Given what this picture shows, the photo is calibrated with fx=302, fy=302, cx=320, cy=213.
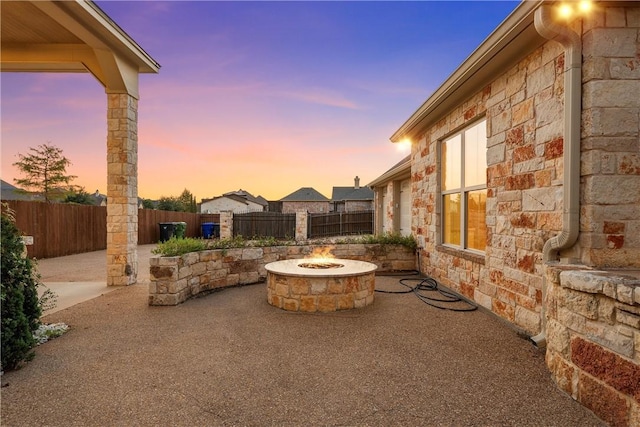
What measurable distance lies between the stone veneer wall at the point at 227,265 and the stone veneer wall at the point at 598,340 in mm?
4454

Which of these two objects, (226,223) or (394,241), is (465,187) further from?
(226,223)

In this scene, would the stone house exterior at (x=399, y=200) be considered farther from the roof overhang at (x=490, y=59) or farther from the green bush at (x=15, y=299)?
the green bush at (x=15, y=299)

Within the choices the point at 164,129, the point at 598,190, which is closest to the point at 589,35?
the point at 598,190

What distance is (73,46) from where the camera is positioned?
595 cm

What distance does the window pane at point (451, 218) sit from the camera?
210 inches

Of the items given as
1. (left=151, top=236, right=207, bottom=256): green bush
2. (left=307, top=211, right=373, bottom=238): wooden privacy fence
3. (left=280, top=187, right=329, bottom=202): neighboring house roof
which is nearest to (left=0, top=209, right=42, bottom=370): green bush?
(left=151, top=236, right=207, bottom=256): green bush

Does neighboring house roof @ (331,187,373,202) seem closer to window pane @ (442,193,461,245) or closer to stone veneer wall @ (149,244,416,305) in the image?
stone veneer wall @ (149,244,416,305)

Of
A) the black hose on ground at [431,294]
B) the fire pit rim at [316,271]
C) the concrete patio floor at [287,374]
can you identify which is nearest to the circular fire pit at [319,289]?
the fire pit rim at [316,271]

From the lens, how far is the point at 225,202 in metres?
31.9

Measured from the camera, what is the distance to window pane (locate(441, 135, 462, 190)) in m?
5.28

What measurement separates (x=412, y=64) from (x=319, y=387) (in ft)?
28.5

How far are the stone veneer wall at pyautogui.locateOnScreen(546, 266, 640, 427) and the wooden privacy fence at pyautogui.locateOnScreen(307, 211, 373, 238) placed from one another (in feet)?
52.5

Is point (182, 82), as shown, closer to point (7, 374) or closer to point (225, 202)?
point (7, 374)

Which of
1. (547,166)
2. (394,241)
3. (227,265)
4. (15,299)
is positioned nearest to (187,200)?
(227,265)
